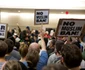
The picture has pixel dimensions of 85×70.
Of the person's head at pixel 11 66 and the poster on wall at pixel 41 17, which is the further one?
the poster on wall at pixel 41 17

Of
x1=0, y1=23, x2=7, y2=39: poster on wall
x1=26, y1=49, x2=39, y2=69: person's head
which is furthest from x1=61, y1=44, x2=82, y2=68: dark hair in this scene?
x1=0, y1=23, x2=7, y2=39: poster on wall

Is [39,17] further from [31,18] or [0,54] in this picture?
[31,18]

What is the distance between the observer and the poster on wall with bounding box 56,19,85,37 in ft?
15.9

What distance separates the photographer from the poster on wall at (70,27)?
484 cm

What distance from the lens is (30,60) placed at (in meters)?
3.77

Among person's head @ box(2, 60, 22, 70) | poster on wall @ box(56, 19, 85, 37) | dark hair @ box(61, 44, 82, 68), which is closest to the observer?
person's head @ box(2, 60, 22, 70)

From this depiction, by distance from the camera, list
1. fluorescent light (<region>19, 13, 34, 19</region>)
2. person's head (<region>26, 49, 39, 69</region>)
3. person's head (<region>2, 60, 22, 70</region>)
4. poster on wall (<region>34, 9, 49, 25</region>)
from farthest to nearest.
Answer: fluorescent light (<region>19, 13, 34, 19</region>) < poster on wall (<region>34, 9, 49, 25</region>) < person's head (<region>26, 49, 39, 69</region>) < person's head (<region>2, 60, 22, 70</region>)

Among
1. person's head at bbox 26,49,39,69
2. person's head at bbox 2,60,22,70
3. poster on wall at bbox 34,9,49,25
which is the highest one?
poster on wall at bbox 34,9,49,25

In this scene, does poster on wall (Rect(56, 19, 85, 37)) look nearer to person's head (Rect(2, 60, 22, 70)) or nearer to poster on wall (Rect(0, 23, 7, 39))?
person's head (Rect(2, 60, 22, 70))
